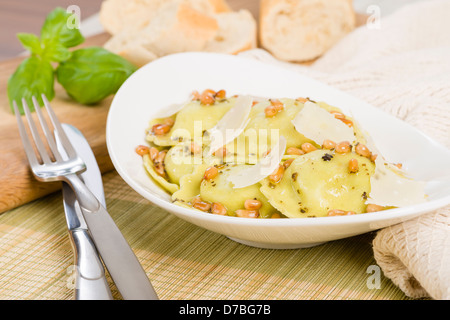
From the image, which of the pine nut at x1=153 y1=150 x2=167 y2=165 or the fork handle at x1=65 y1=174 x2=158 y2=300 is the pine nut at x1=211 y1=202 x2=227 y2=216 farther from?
the pine nut at x1=153 y1=150 x2=167 y2=165

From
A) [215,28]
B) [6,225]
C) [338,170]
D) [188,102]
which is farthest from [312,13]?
[6,225]

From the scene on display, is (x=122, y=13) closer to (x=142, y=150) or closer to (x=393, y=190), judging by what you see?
(x=142, y=150)

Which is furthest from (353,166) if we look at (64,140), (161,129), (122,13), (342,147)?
(122,13)

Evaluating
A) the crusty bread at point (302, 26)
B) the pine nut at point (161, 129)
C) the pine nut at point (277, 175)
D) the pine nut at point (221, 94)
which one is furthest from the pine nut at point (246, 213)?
the crusty bread at point (302, 26)

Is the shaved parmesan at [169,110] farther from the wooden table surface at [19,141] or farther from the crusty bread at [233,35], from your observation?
the crusty bread at [233,35]

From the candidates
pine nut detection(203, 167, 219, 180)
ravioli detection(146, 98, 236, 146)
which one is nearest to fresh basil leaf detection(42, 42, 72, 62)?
ravioli detection(146, 98, 236, 146)

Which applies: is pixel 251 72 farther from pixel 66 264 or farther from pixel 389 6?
pixel 389 6
